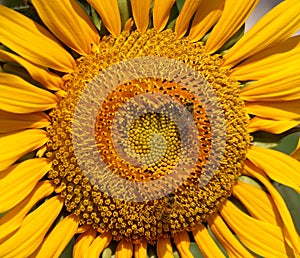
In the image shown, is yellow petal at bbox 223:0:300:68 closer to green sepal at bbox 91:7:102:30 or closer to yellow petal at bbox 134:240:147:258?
green sepal at bbox 91:7:102:30

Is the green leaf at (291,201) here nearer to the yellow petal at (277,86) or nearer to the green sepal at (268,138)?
the green sepal at (268,138)

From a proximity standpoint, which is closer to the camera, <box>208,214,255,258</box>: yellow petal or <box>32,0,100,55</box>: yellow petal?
<box>32,0,100,55</box>: yellow petal

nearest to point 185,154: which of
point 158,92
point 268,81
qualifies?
point 158,92

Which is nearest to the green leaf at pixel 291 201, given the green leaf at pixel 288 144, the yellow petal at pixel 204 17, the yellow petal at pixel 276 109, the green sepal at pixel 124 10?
the green leaf at pixel 288 144

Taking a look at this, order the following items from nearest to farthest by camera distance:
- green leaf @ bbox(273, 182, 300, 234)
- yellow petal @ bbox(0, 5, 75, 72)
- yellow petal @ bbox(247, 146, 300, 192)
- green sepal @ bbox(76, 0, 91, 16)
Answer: yellow petal @ bbox(0, 5, 75, 72) → green sepal @ bbox(76, 0, 91, 16) → yellow petal @ bbox(247, 146, 300, 192) → green leaf @ bbox(273, 182, 300, 234)

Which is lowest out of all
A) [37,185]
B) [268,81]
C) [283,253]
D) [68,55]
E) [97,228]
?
[283,253]

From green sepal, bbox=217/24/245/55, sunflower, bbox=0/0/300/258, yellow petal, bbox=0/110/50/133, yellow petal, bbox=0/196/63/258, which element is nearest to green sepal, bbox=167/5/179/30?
sunflower, bbox=0/0/300/258

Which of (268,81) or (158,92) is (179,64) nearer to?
(158,92)
